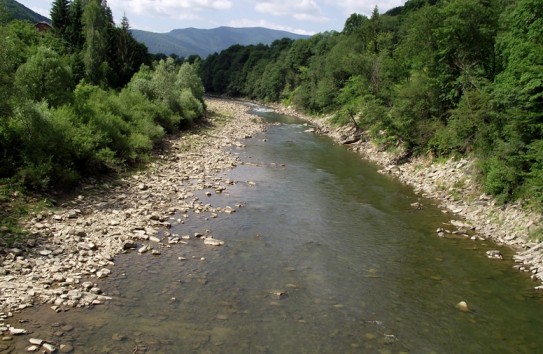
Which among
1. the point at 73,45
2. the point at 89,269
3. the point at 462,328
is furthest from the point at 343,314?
the point at 73,45

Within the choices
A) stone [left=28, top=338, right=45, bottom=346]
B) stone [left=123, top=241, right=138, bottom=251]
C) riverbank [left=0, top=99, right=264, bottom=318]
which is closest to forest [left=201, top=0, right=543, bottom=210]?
riverbank [left=0, top=99, right=264, bottom=318]

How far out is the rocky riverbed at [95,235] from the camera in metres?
11.9

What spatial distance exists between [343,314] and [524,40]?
62.8 ft

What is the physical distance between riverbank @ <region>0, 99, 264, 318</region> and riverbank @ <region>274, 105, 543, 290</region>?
41.2 feet

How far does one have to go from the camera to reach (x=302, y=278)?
14.5m

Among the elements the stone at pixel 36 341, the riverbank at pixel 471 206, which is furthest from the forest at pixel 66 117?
the riverbank at pixel 471 206

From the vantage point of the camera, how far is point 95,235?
1597cm

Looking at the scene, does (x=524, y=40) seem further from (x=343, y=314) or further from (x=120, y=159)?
(x=120, y=159)

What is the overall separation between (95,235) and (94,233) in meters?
0.20

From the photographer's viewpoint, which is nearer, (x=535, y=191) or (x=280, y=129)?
(x=535, y=191)

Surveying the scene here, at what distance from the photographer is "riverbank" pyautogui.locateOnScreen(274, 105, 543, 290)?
17.4m

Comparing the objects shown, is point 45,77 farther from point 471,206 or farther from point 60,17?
point 60,17

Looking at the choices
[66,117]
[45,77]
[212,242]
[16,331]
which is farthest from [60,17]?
[16,331]

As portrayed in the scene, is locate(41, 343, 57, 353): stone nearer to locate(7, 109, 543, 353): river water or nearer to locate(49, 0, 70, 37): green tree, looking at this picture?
locate(7, 109, 543, 353): river water
